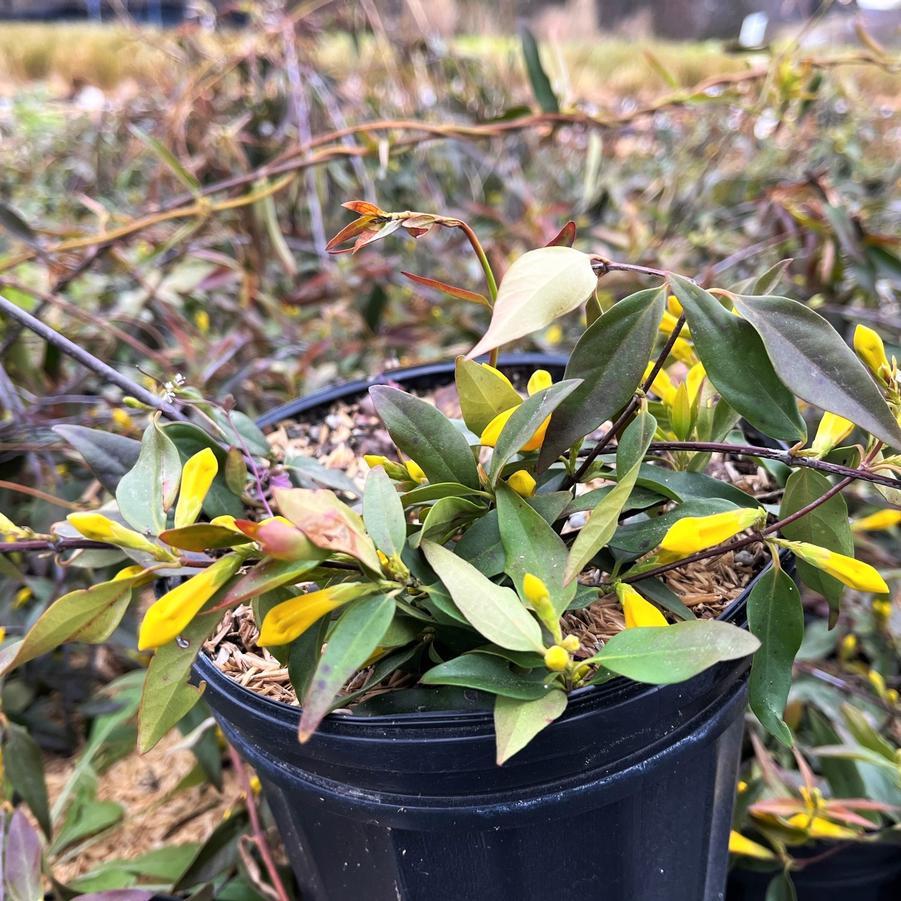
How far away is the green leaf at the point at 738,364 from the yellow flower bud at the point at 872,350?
5 centimetres

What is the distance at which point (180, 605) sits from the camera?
0.36 meters

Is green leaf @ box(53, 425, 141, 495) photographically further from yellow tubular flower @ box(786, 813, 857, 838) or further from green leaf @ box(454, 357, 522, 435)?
yellow tubular flower @ box(786, 813, 857, 838)

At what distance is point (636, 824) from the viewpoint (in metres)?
0.47

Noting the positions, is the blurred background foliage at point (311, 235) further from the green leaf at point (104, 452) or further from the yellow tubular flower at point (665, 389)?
the yellow tubular flower at point (665, 389)

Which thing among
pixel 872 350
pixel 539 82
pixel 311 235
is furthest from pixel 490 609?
pixel 311 235

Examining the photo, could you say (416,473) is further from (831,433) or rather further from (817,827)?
(817,827)

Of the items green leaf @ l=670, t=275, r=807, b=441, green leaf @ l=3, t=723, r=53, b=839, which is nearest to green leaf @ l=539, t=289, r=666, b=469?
green leaf @ l=670, t=275, r=807, b=441

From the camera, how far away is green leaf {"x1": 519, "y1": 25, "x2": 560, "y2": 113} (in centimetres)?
94

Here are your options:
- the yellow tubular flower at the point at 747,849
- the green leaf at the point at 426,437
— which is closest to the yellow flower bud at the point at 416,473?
the green leaf at the point at 426,437

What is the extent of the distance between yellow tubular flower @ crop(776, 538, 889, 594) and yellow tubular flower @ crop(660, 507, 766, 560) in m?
0.04

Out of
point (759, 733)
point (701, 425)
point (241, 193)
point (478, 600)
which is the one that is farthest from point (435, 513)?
point (241, 193)

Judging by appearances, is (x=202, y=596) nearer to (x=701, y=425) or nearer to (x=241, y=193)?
(x=701, y=425)

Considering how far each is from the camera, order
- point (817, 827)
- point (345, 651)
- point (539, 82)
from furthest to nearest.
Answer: point (539, 82) → point (817, 827) → point (345, 651)

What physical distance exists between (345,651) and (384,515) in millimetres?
74
